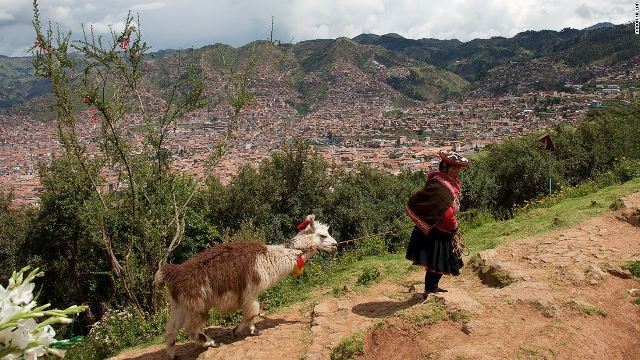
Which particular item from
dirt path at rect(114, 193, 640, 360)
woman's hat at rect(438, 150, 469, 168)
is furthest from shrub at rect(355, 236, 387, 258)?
woman's hat at rect(438, 150, 469, 168)

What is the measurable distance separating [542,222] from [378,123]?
4301 inches

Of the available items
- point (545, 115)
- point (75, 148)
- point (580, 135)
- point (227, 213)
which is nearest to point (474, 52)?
point (545, 115)

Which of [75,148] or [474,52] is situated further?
[474,52]

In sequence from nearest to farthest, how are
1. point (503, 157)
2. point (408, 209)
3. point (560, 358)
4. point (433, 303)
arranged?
point (560, 358), point (433, 303), point (408, 209), point (503, 157)

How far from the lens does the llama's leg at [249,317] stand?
5945 millimetres

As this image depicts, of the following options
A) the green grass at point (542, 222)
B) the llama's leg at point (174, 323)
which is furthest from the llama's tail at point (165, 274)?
the green grass at point (542, 222)

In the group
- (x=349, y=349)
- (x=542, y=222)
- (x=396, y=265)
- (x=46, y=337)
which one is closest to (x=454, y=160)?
(x=349, y=349)

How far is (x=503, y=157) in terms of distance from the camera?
28203 mm

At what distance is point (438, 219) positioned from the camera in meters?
5.80

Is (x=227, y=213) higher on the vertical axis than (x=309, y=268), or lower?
lower

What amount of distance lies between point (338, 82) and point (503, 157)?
136326 millimetres

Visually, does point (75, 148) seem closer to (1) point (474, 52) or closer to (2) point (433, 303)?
(2) point (433, 303)

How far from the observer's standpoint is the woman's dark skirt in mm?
6004

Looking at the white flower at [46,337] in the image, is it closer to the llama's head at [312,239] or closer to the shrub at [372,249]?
the llama's head at [312,239]
